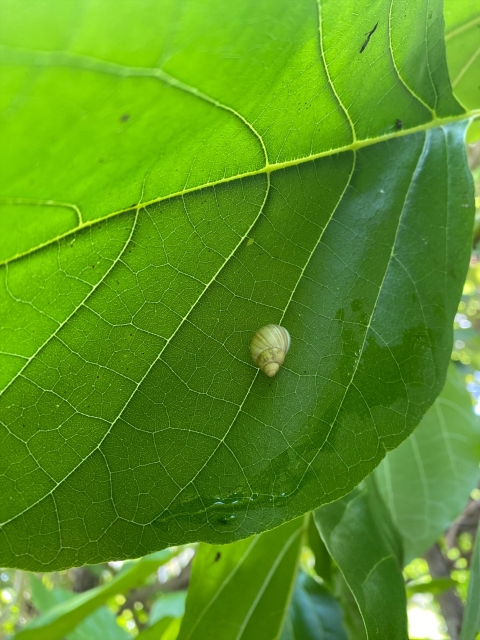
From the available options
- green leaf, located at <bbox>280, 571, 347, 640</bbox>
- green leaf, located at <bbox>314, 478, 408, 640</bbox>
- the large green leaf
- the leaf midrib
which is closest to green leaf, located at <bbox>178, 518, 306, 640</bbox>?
green leaf, located at <bbox>280, 571, 347, 640</bbox>

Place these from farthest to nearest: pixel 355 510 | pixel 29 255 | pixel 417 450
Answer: pixel 417 450
pixel 355 510
pixel 29 255

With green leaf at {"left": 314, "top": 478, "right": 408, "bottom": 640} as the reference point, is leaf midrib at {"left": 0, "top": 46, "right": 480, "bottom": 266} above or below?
above

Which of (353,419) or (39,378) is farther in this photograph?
(353,419)

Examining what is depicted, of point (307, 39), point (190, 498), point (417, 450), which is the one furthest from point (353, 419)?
point (417, 450)

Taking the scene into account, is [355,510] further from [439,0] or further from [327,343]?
[439,0]

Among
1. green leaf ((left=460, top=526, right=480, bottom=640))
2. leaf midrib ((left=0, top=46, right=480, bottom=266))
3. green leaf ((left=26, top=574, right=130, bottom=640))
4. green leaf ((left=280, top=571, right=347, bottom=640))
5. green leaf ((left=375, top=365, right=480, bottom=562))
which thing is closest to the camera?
leaf midrib ((left=0, top=46, right=480, bottom=266))

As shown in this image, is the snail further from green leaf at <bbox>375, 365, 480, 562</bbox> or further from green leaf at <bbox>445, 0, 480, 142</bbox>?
green leaf at <bbox>375, 365, 480, 562</bbox>

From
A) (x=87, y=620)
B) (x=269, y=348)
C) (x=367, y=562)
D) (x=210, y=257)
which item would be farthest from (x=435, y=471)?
(x=87, y=620)
